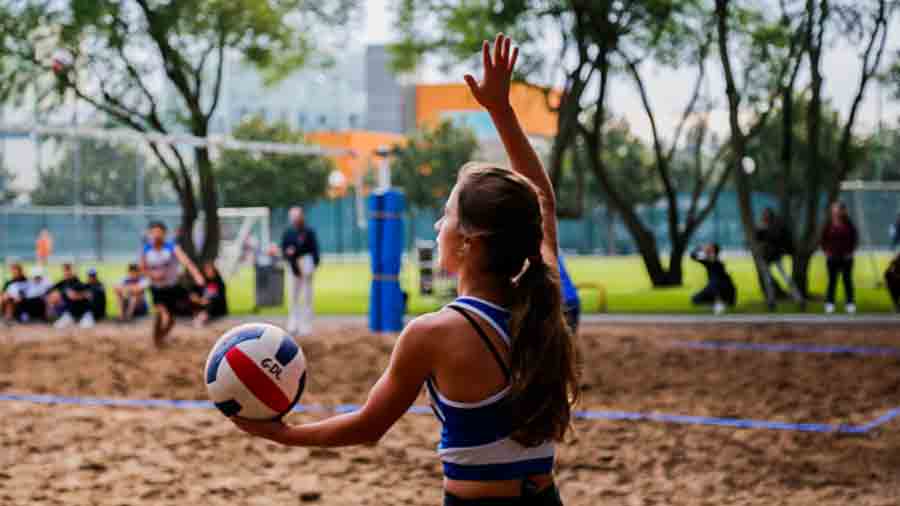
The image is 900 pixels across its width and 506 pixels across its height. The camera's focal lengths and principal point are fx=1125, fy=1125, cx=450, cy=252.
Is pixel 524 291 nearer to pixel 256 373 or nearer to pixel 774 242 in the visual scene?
pixel 256 373

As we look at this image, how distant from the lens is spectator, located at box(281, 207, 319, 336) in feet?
54.0

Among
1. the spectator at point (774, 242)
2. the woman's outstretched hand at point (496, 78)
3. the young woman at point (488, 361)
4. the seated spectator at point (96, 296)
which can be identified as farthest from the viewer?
the spectator at point (774, 242)

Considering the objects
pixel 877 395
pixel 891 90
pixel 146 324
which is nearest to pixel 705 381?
pixel 877 395

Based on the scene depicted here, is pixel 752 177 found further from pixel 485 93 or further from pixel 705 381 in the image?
pixel 485 93

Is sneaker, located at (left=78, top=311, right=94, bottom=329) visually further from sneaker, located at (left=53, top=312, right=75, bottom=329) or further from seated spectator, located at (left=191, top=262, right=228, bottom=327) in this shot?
seated spectator, located at (left=191, top=262, right=228, bottom=327)

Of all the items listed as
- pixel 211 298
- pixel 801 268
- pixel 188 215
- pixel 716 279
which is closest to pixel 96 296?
pixel 211 298

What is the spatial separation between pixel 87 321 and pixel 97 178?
737 centimetres

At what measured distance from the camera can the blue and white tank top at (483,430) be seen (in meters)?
2.59

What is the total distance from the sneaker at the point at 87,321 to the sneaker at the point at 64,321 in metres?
0.18

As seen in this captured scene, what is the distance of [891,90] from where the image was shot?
1248 inches

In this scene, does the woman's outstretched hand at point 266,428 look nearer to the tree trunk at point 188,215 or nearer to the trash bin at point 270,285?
the trash bin at point 270,285

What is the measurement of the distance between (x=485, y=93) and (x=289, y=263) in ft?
45.1

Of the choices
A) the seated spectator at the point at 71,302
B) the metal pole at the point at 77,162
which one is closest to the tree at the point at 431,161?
the metal pole at the point at 77,162

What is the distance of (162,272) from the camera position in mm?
14242
